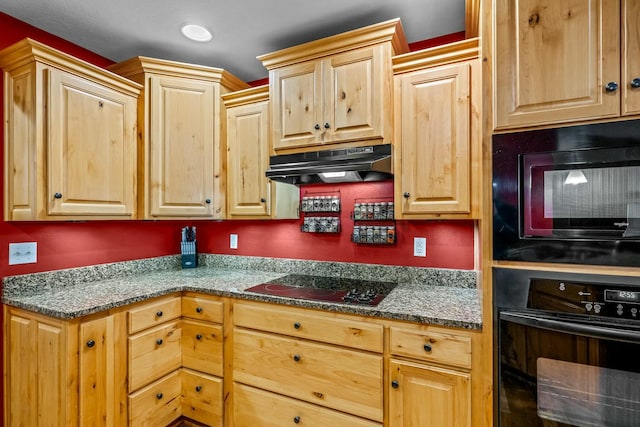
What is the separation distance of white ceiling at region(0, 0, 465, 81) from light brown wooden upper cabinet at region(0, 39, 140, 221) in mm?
285

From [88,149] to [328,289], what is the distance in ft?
5.40

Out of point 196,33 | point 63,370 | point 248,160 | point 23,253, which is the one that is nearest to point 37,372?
point 63,370

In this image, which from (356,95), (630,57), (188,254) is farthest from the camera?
(188,254)

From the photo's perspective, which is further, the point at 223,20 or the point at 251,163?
the point at 251,163

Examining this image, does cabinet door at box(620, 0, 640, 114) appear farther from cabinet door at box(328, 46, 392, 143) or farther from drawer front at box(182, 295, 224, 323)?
drawer front at box(182, 295, 224, 323)

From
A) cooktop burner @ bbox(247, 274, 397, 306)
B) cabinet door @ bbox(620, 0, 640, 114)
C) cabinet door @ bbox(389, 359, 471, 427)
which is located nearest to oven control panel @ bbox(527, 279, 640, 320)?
cabinet door @ bbox(389, 359, 471, 427)

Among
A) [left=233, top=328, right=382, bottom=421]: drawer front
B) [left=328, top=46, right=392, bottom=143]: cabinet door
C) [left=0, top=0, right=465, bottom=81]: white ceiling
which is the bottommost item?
[left=233, top=328, right=382, bottom=421]: drawer front

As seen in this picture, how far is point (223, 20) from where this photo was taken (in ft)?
6.06

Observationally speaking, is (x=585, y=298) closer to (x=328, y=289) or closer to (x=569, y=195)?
(x=569, y=195)

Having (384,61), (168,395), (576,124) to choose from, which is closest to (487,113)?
(576,124)

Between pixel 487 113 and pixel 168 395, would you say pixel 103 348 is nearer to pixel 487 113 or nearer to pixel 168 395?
pixel 168 395

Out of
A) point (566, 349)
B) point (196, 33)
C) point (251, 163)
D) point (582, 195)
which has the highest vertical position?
point (196, 33)

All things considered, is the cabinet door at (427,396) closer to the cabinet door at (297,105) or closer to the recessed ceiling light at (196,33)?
the cabinet door at (297,105)

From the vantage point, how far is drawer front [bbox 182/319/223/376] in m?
1.91
